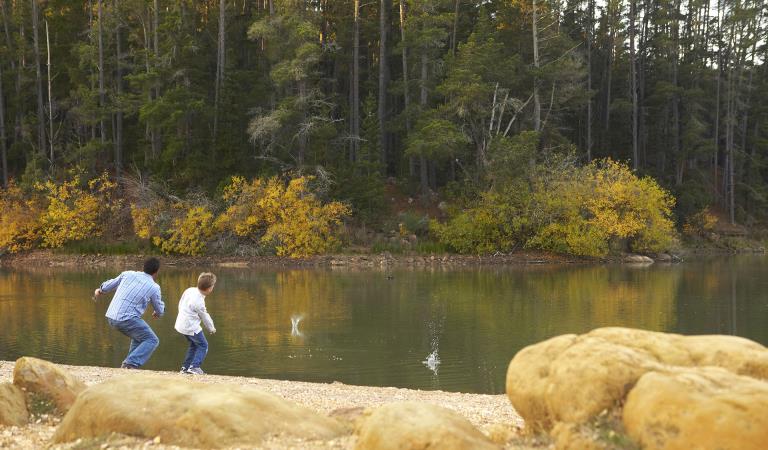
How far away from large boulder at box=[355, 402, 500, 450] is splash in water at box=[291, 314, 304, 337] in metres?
10.8

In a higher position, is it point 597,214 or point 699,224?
point 597,214

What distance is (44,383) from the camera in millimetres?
7543

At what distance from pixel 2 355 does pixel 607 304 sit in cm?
1486

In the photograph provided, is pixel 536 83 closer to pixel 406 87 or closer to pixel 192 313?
pixel 406 87

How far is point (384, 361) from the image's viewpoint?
13.9 meters

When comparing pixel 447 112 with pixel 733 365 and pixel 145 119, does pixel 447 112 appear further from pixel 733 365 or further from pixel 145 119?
pixel 733 365

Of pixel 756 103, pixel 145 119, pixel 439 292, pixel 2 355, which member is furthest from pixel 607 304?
pixel 756 103

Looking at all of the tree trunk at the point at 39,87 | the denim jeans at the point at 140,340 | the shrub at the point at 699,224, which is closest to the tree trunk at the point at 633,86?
the shrub at the point at 699,224

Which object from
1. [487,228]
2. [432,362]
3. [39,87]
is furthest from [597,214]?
[39,87]

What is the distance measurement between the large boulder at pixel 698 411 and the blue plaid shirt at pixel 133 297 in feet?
23.3

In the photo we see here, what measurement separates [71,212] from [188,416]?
112 feet

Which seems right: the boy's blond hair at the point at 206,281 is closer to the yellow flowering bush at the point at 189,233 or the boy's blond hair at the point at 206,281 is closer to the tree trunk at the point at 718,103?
the yellow flowering bush at the point at 189,233

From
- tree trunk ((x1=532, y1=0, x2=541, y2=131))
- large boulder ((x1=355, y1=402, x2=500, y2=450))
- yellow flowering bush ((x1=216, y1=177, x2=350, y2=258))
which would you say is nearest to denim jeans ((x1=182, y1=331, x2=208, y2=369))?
large boulder ((x1=355, y1=402, x2=500, y2=450))

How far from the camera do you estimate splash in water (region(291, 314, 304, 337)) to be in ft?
54.7
